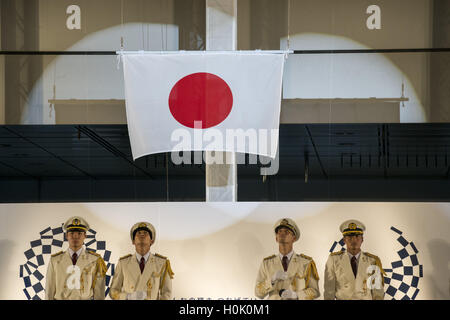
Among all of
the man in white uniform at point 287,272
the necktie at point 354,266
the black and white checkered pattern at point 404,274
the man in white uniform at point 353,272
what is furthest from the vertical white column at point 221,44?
the black and white checkered pattern at point 404,274

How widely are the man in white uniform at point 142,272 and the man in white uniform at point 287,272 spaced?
1145mm

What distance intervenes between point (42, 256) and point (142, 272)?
1222 millimetres

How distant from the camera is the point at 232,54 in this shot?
25.4 ft

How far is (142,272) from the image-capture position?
777 centimetres

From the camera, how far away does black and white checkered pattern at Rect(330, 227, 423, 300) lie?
749 cm

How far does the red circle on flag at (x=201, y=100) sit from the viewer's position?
7688 mm

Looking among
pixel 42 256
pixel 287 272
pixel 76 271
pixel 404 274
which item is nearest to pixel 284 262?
pixel 287 272

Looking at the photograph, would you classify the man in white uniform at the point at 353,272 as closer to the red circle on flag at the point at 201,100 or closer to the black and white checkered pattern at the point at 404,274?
the black and white checkered pattern at the point at 404,274

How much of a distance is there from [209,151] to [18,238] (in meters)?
2.54

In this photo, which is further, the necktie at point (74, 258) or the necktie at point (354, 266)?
the necktie at point (74, 258)

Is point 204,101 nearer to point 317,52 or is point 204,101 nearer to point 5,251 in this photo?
point 317,52

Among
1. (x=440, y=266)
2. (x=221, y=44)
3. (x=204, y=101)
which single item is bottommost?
(x=440, y=266)

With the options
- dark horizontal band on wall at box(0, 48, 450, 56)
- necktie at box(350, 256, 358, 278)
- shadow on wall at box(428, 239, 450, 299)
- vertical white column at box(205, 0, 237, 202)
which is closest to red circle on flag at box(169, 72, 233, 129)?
vertical white column at box(205, 0, 237, 202)

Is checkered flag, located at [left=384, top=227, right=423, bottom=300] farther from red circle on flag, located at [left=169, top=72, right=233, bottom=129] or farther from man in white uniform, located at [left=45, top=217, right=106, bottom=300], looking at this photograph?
man in white uniform, located at [left=45, top=217, right=106, bottom=300]
